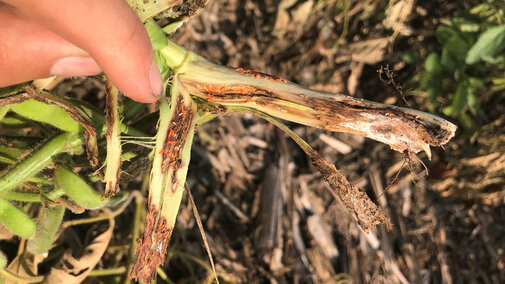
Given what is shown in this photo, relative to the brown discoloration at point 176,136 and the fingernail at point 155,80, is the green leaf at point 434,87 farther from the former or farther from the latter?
the fingernail at point 155,80

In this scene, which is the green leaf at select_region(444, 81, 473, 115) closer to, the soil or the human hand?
the soil

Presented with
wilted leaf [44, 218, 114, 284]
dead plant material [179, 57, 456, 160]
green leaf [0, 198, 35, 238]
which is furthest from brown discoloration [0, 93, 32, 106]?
wilted leaf [44, 218, 114, 284]

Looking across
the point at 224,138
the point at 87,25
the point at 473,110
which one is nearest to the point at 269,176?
the point at 224,138

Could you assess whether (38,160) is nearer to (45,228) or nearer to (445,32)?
(45,228)

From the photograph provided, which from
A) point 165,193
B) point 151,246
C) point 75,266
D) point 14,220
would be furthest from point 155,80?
point 75,266

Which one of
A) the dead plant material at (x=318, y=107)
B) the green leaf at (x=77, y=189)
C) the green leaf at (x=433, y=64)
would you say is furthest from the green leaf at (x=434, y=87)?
the green leaf at (x=77, y=189)

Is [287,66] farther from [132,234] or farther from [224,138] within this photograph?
[132,234]
